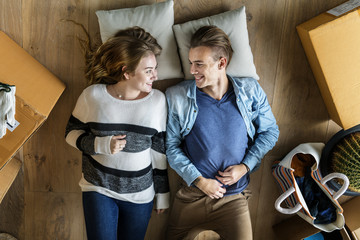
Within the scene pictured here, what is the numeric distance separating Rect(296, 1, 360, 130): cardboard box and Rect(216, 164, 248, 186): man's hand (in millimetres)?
546

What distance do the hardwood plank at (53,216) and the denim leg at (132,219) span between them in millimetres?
363

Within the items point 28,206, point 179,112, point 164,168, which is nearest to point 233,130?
point 179,112

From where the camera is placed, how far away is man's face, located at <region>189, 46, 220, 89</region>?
4.55 ft

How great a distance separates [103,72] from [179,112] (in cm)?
40

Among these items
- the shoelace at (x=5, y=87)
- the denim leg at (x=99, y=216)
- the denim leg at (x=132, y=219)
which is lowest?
the denim leg at (x=132, y=219)

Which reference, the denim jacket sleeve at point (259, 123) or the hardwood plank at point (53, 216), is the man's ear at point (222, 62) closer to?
the denim jacket sleeve at point (259, 123)

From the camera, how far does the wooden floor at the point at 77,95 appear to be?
5.06ft

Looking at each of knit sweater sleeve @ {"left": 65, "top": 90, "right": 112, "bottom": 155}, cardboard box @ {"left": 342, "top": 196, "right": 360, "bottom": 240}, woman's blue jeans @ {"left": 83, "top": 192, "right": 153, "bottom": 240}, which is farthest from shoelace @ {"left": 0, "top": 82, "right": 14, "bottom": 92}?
cardboard box @ {"left": 342, "top": 196, "right": 360, "bottom": 240}

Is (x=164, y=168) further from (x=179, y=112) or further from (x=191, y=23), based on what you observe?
(x=191, y=23)

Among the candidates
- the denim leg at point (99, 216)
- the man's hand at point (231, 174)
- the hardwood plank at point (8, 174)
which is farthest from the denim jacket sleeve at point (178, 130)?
the hardwood plank at point (8, 174)

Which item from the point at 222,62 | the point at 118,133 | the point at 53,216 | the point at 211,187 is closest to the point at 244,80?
the point at 222,62

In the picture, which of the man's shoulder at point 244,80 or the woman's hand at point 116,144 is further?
the man's shoulder at point 244,80

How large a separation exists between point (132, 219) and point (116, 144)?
0.42m

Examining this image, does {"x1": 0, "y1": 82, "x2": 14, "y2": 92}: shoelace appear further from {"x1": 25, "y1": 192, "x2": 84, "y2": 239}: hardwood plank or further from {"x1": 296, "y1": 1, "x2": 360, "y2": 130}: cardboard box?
{"x1": 296, "y1": 1, "x2": 360, "y2": 130}: cardboard box
